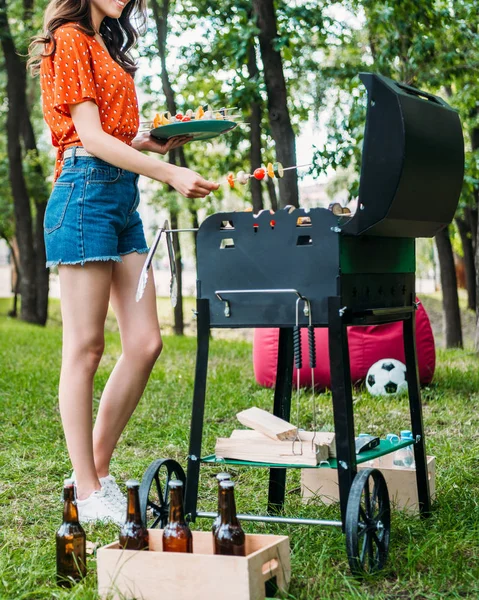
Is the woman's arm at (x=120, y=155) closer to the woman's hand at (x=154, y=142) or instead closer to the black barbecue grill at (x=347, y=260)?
the black barbecue grill at (x=347, y=260)

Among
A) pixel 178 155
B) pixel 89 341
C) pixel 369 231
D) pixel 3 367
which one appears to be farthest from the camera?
pixel 178 155

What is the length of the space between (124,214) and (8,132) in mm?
12390

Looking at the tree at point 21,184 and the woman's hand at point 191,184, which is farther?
the tree at point 21,184

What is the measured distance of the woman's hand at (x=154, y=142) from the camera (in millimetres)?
3119

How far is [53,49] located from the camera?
112 inches

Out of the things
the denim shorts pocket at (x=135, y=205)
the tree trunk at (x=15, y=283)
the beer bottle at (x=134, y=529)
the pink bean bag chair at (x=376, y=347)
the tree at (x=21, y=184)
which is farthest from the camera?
the tree trunk at (x=15, y=283)

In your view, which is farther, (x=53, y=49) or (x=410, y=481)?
(x=410, y=481)

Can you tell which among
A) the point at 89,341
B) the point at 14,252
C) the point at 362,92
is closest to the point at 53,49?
the point at 89,341

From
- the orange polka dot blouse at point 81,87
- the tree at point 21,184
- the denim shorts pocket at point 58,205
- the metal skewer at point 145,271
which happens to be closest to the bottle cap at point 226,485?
the metal skewer at point 145,271

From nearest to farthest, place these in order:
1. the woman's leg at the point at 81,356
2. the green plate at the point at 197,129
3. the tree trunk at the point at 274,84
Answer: the green plate at the point at 197,129
the woman's leg at the point at 81,356
the tree trunk at the point at 274,84

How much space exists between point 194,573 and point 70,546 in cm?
44

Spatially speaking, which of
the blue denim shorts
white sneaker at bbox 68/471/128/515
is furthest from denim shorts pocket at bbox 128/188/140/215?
white sneaker at bbox 68/471/128/515

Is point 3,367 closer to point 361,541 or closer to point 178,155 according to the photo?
point 361,541

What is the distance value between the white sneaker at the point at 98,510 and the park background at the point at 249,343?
81 mm
